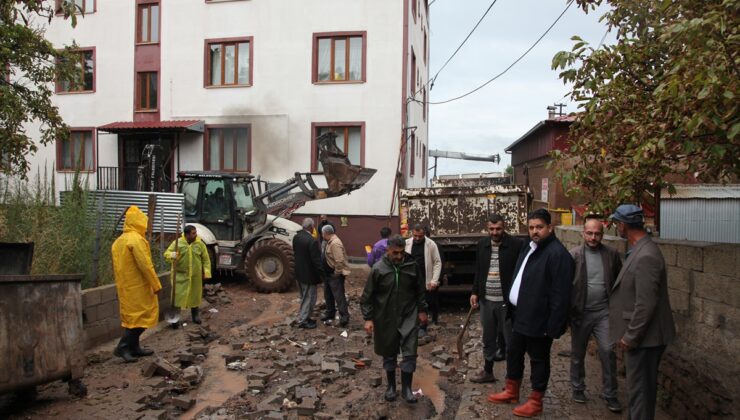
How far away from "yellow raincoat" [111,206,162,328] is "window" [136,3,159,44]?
15698mm

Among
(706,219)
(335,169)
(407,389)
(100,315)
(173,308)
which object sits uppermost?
(335,169)

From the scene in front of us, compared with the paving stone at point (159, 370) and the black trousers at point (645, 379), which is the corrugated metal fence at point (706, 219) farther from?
the paving stone at point (159, 370)

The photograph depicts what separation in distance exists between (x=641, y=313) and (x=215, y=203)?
10227 mm

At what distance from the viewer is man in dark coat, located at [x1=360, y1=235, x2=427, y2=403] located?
5.52m

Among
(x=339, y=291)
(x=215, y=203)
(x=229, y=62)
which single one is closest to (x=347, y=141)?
(x=229, y=62)

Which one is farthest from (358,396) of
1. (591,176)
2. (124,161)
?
(124,161)

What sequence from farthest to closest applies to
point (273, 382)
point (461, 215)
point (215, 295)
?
point (215, 295), point (461, 215), point (273, 382)

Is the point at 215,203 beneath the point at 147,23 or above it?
beneath

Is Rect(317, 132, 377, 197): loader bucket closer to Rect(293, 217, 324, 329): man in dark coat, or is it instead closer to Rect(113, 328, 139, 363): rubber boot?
Rect(293, 217, 324, 329): man in dark coat

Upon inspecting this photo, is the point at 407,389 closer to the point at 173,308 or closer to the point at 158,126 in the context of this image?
the point at 173,308

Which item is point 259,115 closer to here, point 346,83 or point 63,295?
point 346,83

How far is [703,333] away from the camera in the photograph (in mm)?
4598

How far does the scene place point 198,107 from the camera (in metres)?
19.4

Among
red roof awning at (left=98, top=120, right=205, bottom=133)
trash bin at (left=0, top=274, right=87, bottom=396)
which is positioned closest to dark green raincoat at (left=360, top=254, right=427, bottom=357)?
trash bin at (left=0, top=274, right=87, bottom=396)
